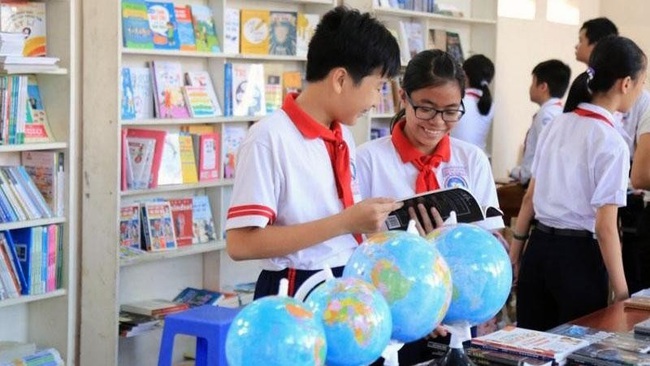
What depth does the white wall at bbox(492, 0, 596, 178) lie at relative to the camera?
7641mm

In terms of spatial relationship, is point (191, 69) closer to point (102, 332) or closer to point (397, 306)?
point (102, 332)

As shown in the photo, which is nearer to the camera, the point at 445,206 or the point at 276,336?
the point at 276,336

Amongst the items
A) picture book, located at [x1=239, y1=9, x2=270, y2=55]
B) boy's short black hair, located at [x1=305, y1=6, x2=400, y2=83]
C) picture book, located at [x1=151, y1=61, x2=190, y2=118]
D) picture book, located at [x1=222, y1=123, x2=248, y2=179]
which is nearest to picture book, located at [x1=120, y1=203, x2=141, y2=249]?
picture book, located at [x1=151, y1=61, x2=190, y2=118]

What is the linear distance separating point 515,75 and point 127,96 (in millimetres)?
3889

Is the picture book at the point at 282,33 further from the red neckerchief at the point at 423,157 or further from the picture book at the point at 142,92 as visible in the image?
the red neckerchief at the point at 423,157

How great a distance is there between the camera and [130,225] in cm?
481

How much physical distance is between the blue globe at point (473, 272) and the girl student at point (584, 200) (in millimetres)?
1472

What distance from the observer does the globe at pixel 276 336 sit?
63.2 inches

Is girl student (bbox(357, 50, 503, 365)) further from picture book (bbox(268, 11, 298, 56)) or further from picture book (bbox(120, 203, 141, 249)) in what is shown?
picture book (bbox(268, 11, 298, 56))

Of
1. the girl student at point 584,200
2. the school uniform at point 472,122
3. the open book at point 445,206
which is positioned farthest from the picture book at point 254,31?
the open book at point 445,206

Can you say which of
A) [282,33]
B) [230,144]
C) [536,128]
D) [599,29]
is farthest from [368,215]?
[536,128]

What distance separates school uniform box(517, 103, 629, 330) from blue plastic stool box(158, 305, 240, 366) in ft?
3.99

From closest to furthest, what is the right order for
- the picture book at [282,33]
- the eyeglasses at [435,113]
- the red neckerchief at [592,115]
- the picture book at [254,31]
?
the eyeglasses at [435,113]
the red neckerchief at [592,115]
the picture book at [254,31]
the picture book at [282,33]

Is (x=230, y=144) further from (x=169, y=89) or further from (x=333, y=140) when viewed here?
(x=333, y=140)
